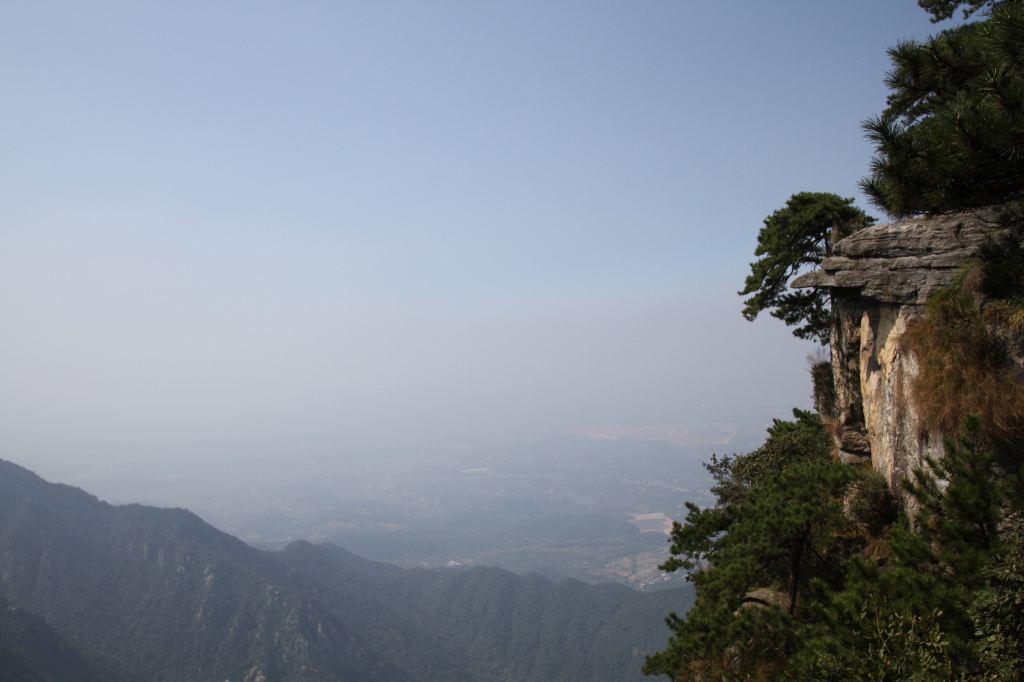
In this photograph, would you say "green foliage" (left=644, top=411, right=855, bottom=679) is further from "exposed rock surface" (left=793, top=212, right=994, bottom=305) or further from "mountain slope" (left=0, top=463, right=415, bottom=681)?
"mountain slope" (left=0, top=463, right=415, bottom=681)

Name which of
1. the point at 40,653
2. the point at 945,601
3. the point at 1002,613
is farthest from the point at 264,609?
the point at 1002,613

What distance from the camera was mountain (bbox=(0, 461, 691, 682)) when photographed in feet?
406

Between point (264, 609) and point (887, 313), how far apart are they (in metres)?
156

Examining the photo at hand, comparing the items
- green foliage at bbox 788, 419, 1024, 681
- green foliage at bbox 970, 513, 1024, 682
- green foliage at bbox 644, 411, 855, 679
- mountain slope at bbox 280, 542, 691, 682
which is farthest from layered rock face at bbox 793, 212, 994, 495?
mountain slope at bbox 280, 542, 691, 682

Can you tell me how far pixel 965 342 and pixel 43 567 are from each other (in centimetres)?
18918

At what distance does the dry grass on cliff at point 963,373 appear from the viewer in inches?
428

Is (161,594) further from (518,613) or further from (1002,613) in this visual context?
(1002,613)

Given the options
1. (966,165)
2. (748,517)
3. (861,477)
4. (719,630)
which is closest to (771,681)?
(719,630)

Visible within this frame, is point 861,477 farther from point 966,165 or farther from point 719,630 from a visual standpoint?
point 966,165

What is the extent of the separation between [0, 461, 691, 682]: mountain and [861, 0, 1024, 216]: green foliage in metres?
133

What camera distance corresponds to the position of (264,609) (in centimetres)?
13700

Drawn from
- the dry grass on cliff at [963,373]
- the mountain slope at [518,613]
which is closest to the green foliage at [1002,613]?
the dry grass on cliff at [963,373]

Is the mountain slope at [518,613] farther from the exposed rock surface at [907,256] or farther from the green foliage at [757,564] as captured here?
the exposed rock surface at [907,256]

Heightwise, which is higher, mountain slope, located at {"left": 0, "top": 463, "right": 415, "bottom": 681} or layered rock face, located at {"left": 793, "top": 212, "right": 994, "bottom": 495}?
layered rock face, located at {"left": 793, "top": 212, "right": 994, "bottom": 495}
